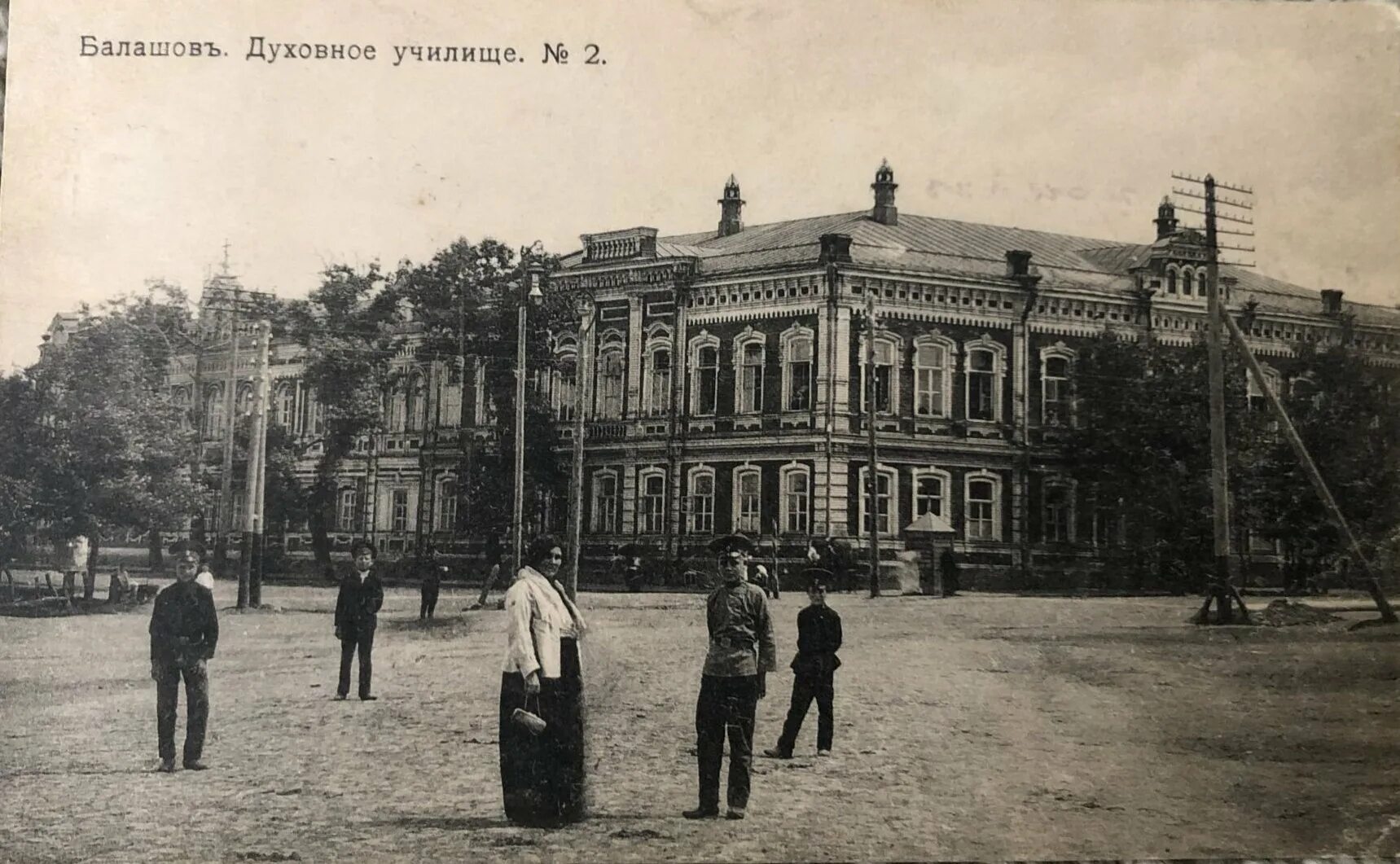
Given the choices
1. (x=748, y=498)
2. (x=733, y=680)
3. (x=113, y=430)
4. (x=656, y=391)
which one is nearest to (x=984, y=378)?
(x=748, y=498)

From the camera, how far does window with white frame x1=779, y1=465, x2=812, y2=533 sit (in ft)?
15.9

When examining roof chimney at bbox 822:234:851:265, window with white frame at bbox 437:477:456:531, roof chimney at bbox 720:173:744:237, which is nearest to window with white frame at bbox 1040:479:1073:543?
roof chimney at bbox 822:234:851:265

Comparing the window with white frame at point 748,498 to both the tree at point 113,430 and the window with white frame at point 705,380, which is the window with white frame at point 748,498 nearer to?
the window with white frame at point 705,380

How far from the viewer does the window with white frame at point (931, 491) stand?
4934 millimetres

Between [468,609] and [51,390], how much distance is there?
191 cm

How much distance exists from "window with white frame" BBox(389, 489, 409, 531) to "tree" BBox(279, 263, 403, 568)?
0.25 metres

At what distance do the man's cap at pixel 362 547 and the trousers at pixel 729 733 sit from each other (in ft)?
5.33

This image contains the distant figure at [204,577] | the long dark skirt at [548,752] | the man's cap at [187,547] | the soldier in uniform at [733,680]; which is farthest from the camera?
the man's cap at [187,547]

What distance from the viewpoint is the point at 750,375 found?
5074mm

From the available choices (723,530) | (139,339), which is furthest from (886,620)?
(139,339)

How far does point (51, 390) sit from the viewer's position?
15.1ft

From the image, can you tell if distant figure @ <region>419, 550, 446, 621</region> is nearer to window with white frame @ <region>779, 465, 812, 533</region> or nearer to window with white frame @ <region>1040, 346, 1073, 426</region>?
window with white frame @ <region>779, 465, 812, 533</region>

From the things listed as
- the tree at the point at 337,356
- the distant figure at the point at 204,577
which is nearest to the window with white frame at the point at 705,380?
the tree at the point at 337,356

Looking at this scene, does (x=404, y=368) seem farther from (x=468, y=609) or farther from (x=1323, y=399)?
(x=1323, y=399)
